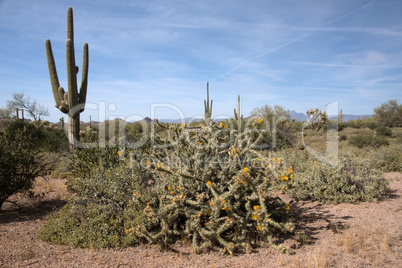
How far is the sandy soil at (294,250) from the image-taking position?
12.2 feet

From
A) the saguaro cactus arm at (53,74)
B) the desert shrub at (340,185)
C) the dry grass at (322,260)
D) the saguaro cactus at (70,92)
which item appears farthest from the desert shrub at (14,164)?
the saguaro cactus arm at (53,74)

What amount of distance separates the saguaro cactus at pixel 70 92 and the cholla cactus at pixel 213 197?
8.11 meters

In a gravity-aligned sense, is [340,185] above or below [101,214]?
above

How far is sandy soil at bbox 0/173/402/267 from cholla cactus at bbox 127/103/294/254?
21 cm

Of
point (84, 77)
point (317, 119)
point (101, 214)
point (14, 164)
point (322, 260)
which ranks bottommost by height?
point (322, 260)

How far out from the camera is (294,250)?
4.06 meters

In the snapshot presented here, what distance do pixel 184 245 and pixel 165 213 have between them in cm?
58

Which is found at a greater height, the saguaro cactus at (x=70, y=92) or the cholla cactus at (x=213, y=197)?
the saguaro cactus at (x=70, y=92)

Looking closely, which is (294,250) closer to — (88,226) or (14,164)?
(88,226)

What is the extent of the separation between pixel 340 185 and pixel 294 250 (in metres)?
2.52

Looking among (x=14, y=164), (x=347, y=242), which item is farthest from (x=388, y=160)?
(x=14, y=164)

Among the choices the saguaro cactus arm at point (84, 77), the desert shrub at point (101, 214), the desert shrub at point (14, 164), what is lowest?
the desert shrub at point (101, 214)

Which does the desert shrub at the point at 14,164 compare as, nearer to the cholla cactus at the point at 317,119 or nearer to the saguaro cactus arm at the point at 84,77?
the saguaro cactus arm at the point at 84,77

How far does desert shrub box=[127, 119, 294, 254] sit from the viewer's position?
158 inches
